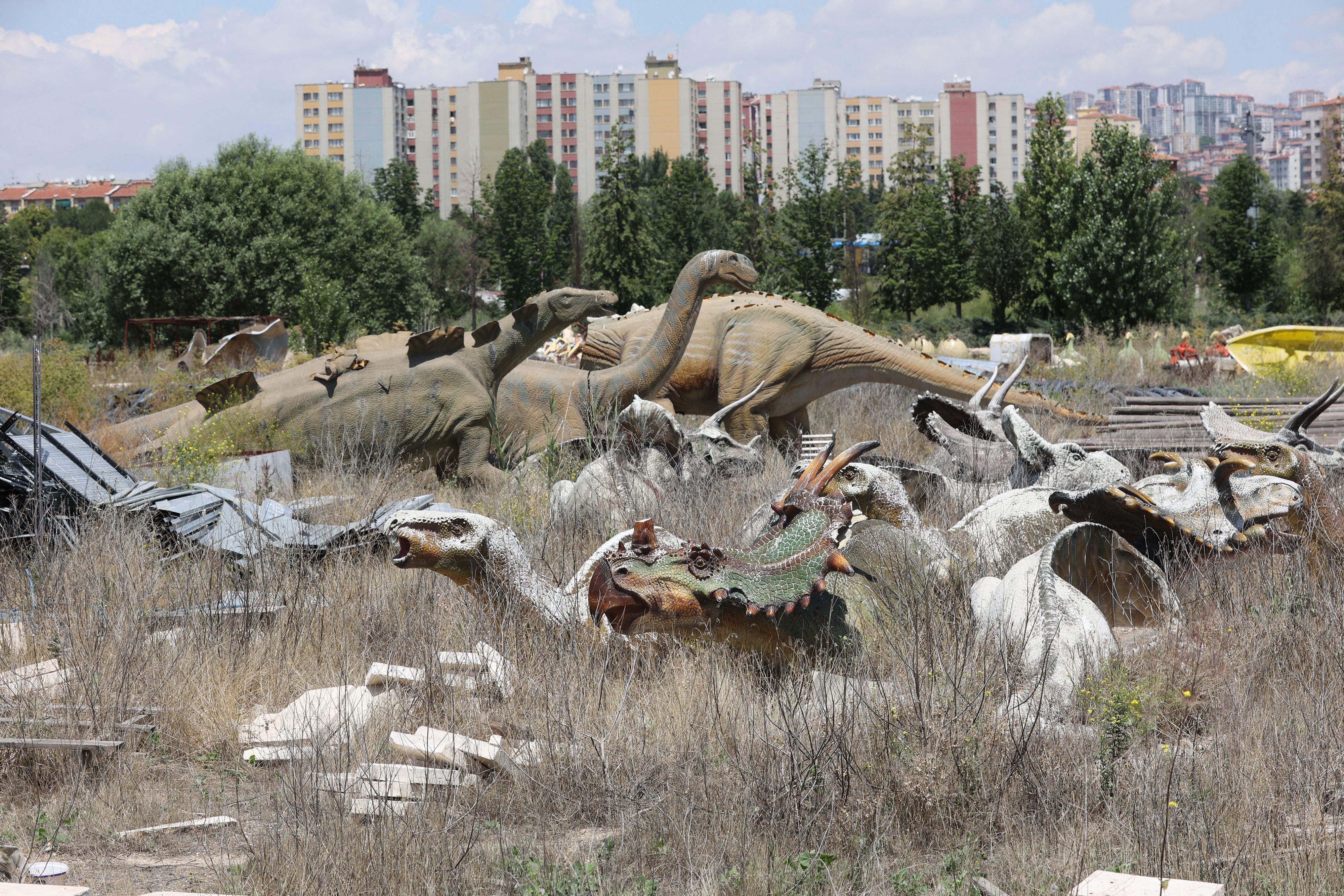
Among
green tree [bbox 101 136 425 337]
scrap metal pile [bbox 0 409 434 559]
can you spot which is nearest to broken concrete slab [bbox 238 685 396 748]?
scrap metal pile [bbox 0 409 434 559]

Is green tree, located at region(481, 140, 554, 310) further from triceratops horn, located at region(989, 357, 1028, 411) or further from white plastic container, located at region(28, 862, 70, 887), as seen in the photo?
white plastic container, located at region(28, 862, 70, 887)

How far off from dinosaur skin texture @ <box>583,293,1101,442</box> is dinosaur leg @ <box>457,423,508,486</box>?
1433mm

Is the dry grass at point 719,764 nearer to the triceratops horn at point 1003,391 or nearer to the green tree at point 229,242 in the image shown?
the triceratops horn at point 1003,391

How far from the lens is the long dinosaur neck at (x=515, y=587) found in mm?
3770

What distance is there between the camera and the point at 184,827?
2.96m

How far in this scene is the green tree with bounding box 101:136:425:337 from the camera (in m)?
29.3

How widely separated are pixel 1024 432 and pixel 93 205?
7572 cm

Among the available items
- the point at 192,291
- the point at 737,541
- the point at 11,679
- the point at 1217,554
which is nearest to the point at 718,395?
the point at 737,541

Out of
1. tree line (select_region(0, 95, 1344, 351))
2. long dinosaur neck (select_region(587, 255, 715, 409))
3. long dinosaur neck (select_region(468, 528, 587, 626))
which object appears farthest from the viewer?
tree line (select_region(0, 95, 1344, 351))

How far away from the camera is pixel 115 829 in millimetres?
2977

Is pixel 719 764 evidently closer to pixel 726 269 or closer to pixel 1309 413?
pixel 1309 413

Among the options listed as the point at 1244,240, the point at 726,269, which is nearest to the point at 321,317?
the point at 726,269

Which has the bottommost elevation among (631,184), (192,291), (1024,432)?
(1024,432)

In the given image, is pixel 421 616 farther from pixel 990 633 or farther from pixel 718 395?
pixel 718 395
